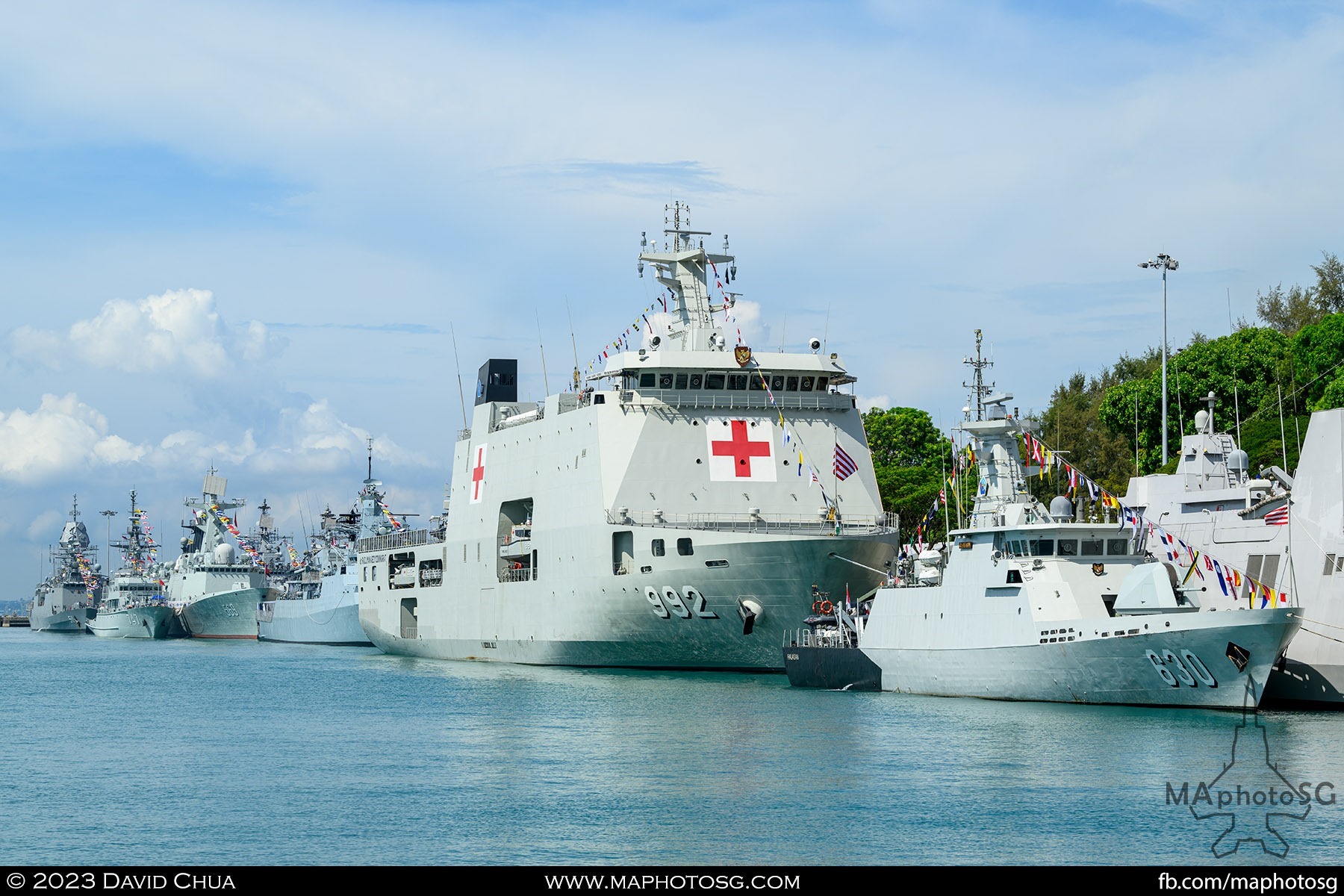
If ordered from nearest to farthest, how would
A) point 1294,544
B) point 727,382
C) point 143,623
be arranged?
point 1294,544, point 727,382, point 143,623

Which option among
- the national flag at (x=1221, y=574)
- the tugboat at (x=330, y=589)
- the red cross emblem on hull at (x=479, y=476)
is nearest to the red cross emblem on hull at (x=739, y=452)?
the red cross emblem on hull at (x=479, y=476)

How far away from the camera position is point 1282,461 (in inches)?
2202

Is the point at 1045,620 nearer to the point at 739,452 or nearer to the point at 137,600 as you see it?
the point at 739,452

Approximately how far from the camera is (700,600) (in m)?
43.4

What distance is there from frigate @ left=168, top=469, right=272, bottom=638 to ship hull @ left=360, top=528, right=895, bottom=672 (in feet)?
194

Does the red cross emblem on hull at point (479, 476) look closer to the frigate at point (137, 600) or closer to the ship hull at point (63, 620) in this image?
the frigate at point (137, 600)

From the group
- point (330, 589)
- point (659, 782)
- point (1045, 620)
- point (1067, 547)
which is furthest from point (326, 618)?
point (659, 782)

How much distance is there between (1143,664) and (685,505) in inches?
693

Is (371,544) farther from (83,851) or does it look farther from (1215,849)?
→ (1215,849)

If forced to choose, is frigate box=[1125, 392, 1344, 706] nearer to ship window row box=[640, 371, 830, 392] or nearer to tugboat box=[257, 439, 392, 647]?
ship window row box=[640, 371, 830, 392]

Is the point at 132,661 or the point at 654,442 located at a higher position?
the point at 654,442

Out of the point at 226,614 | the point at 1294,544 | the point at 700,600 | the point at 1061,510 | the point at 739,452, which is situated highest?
the point at 739,452
